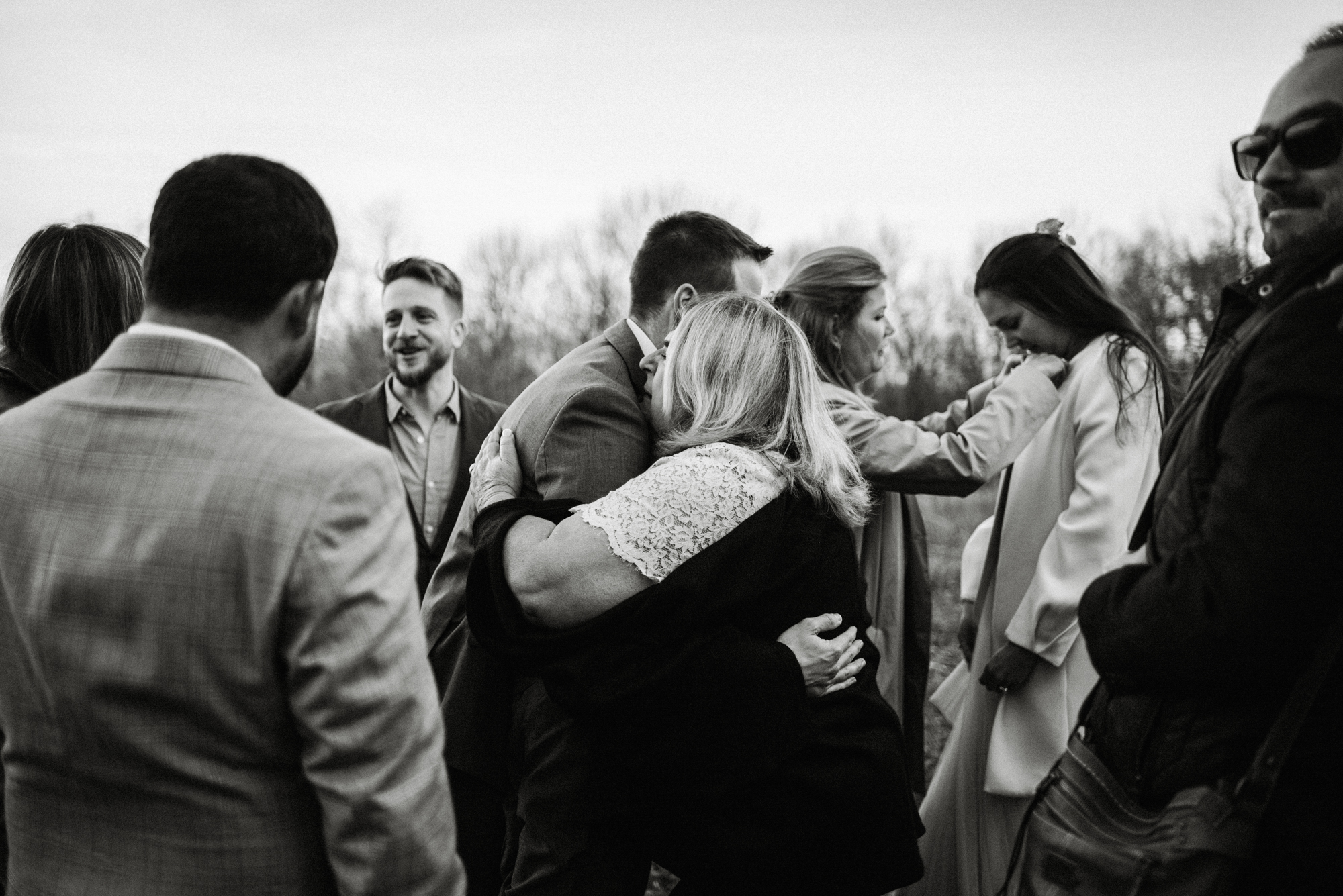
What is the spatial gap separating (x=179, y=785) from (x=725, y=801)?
1.09 metres

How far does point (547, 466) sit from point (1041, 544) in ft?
6.45

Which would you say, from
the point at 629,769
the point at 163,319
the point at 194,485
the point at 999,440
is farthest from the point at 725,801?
the point at 999,440

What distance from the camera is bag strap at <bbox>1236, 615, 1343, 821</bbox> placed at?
1.66m

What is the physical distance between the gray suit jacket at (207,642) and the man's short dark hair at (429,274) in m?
4.31

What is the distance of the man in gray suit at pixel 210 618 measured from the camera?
1613mm

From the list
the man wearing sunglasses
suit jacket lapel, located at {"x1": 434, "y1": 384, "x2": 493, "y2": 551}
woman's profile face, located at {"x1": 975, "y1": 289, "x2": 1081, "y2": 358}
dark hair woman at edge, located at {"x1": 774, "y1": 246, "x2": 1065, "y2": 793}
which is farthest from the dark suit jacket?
the man wearing sunglasses

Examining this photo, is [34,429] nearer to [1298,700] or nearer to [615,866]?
[615,866]

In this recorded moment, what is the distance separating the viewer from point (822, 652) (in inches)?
91.0

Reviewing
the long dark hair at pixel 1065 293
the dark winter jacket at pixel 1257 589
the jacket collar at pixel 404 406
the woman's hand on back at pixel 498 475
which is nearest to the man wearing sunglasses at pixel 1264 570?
the dark winter jacket at pixel 1257 589

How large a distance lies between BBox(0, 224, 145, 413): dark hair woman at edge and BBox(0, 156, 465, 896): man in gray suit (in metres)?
0.96

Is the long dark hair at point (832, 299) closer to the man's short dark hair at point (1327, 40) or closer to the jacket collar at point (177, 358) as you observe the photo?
the man's short dark hair at point (1327, 40)

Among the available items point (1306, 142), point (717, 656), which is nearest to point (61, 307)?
point (717, 656)

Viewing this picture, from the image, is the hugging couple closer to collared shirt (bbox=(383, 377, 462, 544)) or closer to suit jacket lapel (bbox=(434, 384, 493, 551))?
suit jacket lapel (bbox=(434, 384, 493, 551))

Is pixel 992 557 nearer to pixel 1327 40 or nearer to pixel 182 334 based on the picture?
pixel 1327 40
